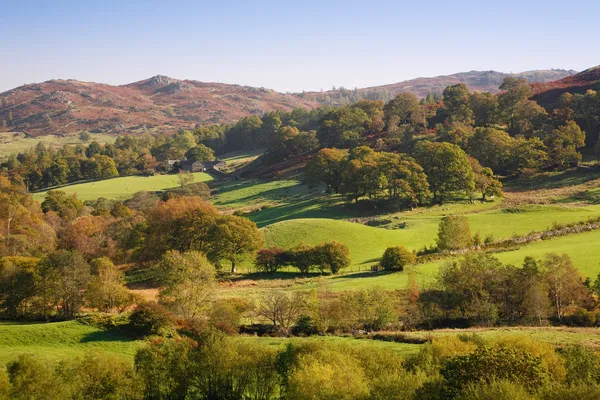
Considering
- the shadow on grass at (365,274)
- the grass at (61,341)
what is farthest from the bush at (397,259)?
the grass at (61,341)

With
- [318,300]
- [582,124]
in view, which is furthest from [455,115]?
[318,300]

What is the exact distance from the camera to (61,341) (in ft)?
107

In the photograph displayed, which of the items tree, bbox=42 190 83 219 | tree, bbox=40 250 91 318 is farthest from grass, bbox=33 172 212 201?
tree, bbox=40 250 91 318

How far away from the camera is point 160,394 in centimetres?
2445

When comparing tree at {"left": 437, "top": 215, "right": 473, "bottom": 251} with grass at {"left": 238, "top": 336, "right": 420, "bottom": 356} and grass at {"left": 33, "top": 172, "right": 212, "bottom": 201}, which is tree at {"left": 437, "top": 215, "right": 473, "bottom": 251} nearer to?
grass at {"left": 238, "top": 336, "right": 420, "bottom": 356}

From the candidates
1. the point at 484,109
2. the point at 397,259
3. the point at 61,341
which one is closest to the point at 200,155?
the point at 484,109

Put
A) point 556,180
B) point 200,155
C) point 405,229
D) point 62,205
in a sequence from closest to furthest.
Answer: point 405,229 < point 556,180 < point 62,205 < point 200,155

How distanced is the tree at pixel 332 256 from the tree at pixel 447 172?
30501mm

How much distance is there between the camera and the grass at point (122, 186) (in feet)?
362

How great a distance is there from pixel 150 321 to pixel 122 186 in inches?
3735

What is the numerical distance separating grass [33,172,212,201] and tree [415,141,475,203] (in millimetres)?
65770

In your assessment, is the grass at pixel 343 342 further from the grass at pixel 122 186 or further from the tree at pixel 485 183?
the grass at pixel 122 186

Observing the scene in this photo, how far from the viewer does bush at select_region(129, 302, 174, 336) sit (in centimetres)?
3369

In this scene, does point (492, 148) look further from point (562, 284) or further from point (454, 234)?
point (562, 284)
